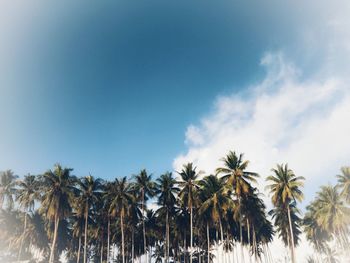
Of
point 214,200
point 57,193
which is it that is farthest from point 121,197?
point 214,200

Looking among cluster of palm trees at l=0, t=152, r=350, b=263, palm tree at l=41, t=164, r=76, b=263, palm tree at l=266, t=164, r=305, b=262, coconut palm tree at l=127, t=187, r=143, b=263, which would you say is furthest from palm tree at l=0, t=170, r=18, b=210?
palm tree at l=266, t=164, r=305, b=262

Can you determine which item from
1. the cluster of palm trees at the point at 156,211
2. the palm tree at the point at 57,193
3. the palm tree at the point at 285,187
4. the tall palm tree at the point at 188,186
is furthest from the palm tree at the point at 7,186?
the palm tree at the point at 285,187

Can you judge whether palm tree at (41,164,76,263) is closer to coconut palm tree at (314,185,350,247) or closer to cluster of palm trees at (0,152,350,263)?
cluster of palm trees at (0,152,350,263)

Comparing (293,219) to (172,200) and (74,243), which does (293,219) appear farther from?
(74,243)

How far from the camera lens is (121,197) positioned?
52.2m

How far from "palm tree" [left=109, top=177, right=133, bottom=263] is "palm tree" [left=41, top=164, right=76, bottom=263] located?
7759mm

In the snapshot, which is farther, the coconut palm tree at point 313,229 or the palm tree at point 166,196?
the coconut palm tree at point 313,229

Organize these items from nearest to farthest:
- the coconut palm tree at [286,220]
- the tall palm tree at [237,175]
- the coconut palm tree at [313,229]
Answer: the tall palm tree at [237,175]
the coconut palm tree at [286,220]
the coconut palm tree at [313,229]

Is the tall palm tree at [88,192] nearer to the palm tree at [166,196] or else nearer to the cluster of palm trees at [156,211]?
the cluster of palm trees at [156,211]

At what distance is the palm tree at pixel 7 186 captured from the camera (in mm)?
61547

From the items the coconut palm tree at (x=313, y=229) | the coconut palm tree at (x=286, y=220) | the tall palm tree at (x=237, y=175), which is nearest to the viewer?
the tall palm tree at (x=237, y=175)

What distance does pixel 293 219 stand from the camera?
66000 mm

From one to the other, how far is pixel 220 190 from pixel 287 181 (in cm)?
1244

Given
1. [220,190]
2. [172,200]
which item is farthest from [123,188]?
[220,190]
